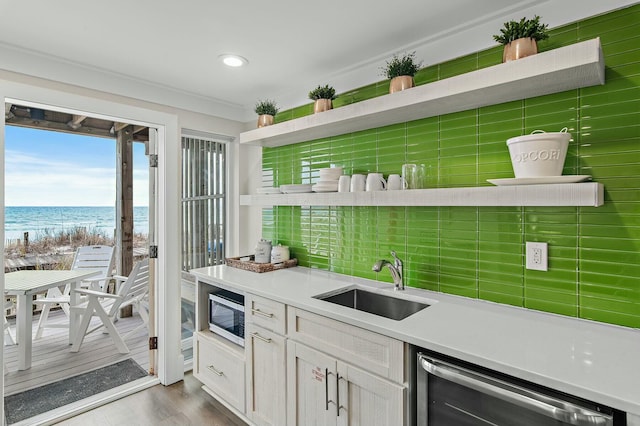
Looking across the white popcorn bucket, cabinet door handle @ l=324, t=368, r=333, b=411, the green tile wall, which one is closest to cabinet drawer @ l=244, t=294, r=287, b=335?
cabinet door handle @ l=324, t=368, r=333, b=411

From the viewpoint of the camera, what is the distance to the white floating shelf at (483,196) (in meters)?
1.22

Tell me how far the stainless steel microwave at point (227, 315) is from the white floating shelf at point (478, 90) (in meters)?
1.20

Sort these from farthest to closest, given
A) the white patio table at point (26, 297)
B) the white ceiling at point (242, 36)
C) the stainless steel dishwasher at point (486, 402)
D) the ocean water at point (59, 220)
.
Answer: the ocean water at point (59, 220) < the white patio table at point (26, 297) < the white ceiling at point (242, 36) < the stainless steel dishwasher at point (486, 402)

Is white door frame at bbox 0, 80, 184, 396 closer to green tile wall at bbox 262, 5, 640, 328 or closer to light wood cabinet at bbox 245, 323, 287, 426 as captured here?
light wood cabinet at bbox 245, 323, 287, 426

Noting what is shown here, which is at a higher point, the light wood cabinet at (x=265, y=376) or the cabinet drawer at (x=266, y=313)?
the cabinet drawer at (x=266, y=313)

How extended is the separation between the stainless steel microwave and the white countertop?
36 centimetres

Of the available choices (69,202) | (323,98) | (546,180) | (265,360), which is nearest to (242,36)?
(323,98)

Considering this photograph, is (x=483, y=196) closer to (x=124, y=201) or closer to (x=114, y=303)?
(x=114, y=303)

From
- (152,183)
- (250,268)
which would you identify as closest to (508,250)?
(250,268)

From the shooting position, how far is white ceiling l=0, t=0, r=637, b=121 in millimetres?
1517

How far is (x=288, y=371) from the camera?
177 cm

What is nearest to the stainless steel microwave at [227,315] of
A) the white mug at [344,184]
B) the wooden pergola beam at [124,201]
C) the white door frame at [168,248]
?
the white door frame at [168,248]

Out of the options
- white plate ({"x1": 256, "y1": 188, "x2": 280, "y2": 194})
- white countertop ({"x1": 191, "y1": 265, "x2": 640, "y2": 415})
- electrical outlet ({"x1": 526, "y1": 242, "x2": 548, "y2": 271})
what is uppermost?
white plate ({"x1": 256, "y1": 188, "x2": 280, "y2": 194})

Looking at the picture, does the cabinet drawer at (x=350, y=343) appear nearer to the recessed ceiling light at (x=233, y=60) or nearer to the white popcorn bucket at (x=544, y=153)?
the white popcorn bucket at (x=544, y=153)
